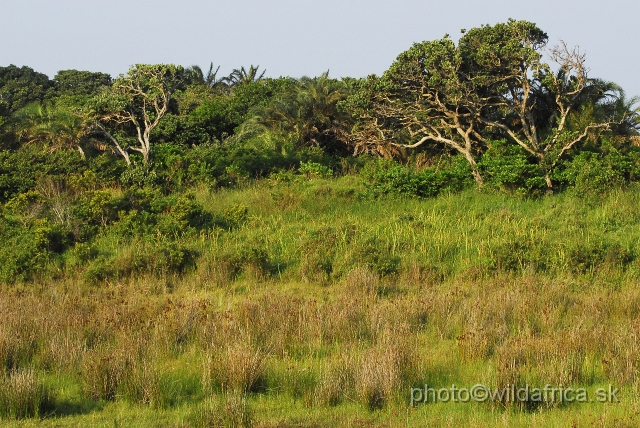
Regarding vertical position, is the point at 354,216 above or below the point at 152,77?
below

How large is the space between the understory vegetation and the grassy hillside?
4 centimetres

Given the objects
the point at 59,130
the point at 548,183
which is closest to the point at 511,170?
the point at 548,183

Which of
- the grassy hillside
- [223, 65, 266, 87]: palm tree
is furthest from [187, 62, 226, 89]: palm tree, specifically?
the grassy hillside

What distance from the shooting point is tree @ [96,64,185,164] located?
65.6 feet

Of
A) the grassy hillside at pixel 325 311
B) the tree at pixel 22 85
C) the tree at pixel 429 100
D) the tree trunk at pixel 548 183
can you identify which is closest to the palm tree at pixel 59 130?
the grassy hillside at pixel 325 311

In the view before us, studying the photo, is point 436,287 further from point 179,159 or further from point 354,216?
point 179,159

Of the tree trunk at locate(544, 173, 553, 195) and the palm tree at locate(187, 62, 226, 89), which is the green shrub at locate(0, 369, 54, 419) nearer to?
the tree trunk at locate(544, 173, 553, 195)

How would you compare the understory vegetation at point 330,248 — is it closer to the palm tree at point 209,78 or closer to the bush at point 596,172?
the bush at point 596,172

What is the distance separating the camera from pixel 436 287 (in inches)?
499

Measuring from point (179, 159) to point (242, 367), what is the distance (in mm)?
13045

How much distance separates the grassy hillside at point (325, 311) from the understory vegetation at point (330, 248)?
0.14 feet

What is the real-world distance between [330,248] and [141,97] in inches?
342

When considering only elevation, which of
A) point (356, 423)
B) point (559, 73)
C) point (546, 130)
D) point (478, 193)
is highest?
point (559, 73)

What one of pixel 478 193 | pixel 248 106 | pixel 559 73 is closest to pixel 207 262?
pixel 478 193
